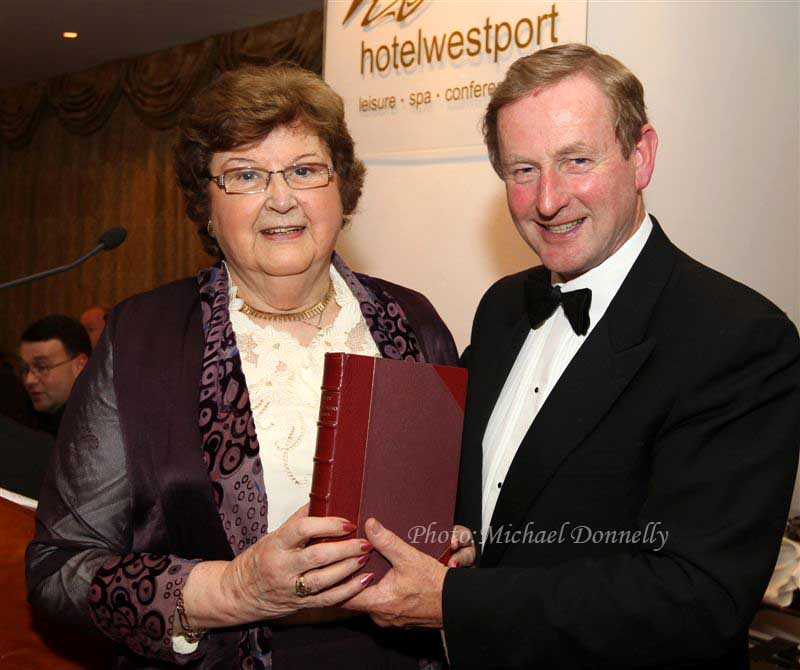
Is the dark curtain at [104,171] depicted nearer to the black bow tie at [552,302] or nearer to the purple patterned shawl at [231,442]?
the black bow tie at [552,302]

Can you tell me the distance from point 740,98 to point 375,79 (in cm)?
136

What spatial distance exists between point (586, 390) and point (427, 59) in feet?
6.40

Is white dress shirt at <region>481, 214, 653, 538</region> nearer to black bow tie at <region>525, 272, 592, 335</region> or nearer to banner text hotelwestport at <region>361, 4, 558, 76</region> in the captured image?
black bow tie at <region>525, 272, 592, 335</region>

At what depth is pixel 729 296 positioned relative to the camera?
187 cm

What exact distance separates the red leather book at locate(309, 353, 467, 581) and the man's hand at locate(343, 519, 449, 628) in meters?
0.03

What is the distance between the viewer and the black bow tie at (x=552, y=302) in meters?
2.03

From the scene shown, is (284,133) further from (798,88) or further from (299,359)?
(798,88)

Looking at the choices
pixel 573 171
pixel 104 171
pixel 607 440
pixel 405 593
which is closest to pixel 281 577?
pixel 405 593

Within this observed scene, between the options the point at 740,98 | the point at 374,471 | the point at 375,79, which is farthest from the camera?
the point at 375,79

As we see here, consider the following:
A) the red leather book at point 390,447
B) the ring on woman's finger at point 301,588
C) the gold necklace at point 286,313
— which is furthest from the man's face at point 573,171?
the ring on woman's finger at point 301,588

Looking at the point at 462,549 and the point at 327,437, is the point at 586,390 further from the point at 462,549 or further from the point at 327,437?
the point at 327,437

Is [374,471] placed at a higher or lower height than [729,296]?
lower

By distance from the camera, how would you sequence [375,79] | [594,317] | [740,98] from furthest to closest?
[375,79] < [740,98] < [594,317]

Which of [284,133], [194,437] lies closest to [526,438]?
[194,437]
